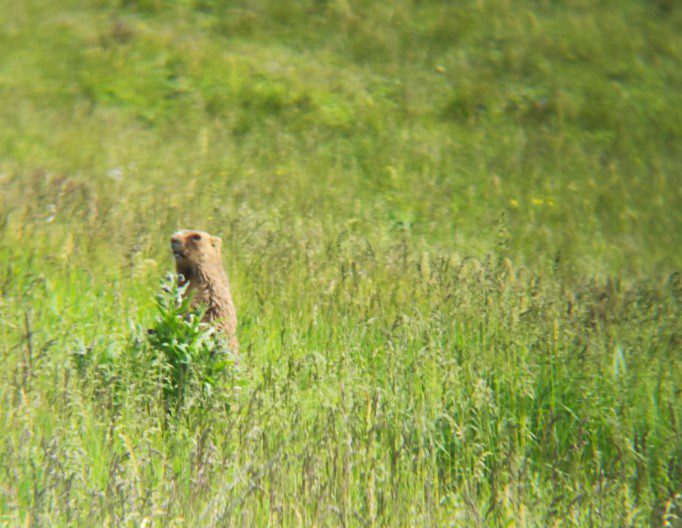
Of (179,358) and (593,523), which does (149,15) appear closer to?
(179,358)

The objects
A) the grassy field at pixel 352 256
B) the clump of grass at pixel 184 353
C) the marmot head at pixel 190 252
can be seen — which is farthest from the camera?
the marmot head at pixel 190 252

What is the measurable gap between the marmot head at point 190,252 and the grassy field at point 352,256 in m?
0.43

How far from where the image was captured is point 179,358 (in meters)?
4.09

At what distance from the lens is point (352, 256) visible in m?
6.37

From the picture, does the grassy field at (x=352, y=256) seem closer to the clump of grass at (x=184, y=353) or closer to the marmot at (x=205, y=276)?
the clump of grass at (x=184, y=353)

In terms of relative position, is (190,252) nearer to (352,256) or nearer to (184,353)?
(184,353)

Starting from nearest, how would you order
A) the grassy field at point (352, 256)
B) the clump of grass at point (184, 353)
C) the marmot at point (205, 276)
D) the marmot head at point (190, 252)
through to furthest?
the grassy field at point (352, 256) → the clump of grass at point (184, 353) → the marmot at point (205, 276) → the marmot head at point (190, 252)

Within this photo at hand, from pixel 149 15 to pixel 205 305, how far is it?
1226cm

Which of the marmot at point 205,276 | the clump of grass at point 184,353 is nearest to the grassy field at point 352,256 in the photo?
the clump of grass at point 184,353

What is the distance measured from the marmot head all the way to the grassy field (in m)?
0.43

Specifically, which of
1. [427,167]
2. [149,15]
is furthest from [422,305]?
[149,15]

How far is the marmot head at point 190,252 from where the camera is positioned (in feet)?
15.4

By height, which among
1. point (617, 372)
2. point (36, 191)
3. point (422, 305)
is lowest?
point (36, 191)

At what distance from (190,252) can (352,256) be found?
1.92 meters
